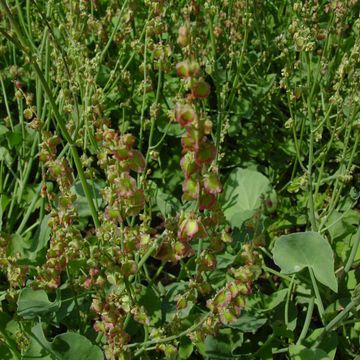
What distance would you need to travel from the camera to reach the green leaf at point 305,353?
4.00 ft

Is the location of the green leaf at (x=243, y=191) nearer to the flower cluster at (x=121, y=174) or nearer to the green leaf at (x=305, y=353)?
the green leaf at (x=305, y=353)

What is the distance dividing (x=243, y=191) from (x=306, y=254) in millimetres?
554

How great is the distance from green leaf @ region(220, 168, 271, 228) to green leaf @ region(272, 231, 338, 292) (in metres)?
0.49

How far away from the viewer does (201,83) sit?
2.29 ft

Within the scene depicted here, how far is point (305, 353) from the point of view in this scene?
1.24 meters

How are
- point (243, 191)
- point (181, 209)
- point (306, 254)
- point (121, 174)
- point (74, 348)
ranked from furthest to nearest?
point (243, 191), point (306, 254), point (74, 348), point (181, 209), point (121, 174)

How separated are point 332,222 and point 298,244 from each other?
17.0 inches

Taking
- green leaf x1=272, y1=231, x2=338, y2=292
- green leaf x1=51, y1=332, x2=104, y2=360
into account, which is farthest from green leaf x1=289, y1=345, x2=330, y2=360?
green leaf x1=51, y1=332, x2=104, y2=360

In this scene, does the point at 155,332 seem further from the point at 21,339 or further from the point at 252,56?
the point at 252,56

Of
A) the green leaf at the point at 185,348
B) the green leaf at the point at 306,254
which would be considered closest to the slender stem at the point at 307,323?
the green leaf at the point at 306,254

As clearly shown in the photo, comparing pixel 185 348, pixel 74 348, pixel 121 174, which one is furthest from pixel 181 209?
pixel 185 348

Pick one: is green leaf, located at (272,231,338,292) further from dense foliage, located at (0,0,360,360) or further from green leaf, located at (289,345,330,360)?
green leaf, located at (289,345,330,360)

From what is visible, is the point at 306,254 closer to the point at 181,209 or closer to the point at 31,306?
the point at 181,209

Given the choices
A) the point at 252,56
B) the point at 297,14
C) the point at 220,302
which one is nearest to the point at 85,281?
the point at 220,302
